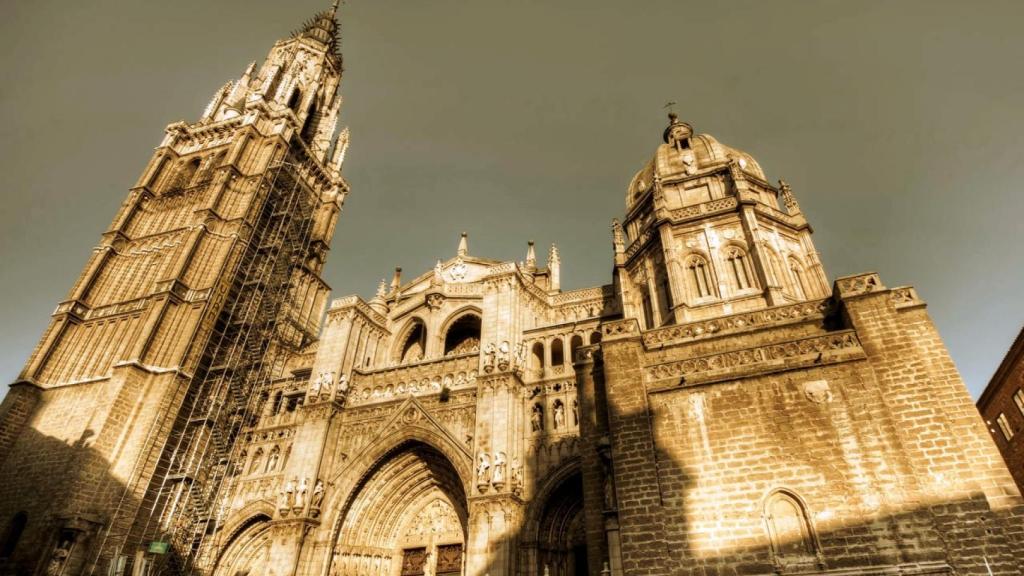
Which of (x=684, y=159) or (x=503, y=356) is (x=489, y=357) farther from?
(x=684, y=159)

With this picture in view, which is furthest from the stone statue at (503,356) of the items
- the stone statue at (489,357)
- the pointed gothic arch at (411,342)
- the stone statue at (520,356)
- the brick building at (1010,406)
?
the brick building at (1010,406)

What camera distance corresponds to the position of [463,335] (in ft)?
86.1

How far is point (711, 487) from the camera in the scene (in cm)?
1073

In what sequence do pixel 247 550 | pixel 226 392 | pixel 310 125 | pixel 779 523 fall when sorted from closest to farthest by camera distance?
1. pixel 779 523
2. pixel 247 550
3. pixel 226 392
4. pixel 310 125

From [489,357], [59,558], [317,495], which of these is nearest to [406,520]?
[317,495]

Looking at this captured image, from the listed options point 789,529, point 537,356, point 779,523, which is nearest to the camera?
point 789,529

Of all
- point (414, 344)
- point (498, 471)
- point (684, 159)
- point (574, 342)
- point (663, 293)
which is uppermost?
point (684, 159)

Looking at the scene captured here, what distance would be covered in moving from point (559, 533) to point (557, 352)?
23.6 feet

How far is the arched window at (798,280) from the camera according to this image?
63.8 feet

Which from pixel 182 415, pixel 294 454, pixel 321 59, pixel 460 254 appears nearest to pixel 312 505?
pixel 294 454

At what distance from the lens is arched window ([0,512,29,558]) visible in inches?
778

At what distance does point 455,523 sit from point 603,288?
10.8 metres

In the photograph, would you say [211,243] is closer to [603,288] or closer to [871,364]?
[603,288]

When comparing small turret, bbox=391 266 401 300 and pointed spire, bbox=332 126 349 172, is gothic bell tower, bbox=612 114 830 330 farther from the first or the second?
pointed spire, bbox=332 126 349 172
